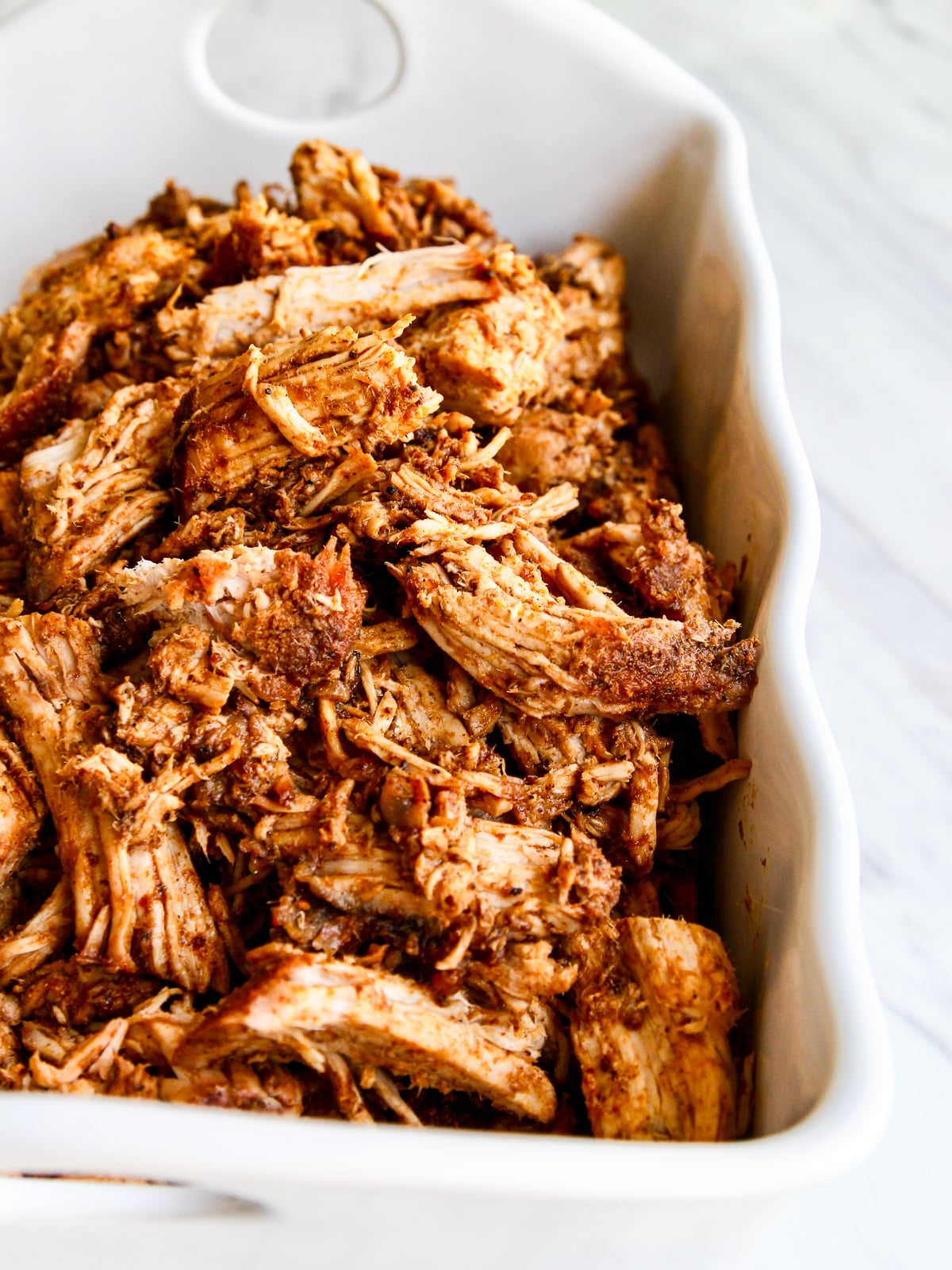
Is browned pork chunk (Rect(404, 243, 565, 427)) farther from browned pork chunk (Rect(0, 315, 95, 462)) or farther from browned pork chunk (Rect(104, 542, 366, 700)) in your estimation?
browned pork chunk (Rect(0, 315, 95, 462))

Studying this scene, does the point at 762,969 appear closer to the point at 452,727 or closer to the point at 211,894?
the point at 452,727

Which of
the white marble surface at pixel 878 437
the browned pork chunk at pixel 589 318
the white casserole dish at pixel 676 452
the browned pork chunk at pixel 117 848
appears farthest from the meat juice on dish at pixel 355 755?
the white marble surface at pixel 878 437

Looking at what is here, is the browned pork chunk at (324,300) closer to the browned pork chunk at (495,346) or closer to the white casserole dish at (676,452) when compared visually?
the browned pork chunk at (495,346)

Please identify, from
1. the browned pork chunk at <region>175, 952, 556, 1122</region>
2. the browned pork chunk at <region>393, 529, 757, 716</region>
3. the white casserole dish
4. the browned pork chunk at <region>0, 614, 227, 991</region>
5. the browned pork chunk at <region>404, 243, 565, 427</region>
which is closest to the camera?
the white casserole dish

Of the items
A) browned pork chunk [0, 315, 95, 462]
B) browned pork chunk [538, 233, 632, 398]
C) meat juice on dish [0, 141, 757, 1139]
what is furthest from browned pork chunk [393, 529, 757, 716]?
browned pork chunk [0, 315, 95, 462]

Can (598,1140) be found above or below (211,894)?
above

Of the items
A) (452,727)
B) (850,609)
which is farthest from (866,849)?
(452,727)

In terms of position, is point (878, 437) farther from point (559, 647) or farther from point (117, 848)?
point (117, 848)
